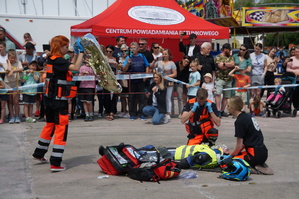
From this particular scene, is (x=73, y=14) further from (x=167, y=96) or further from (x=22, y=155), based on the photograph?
(x=22, y=155)

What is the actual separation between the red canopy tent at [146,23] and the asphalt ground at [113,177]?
183 inches

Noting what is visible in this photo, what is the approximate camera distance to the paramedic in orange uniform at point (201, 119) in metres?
7.32

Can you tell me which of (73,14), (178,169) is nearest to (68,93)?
(178,169)

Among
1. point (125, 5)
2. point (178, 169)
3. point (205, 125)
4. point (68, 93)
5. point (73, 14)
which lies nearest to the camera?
point (178, 169)

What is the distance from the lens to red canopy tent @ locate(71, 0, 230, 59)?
1385 centimetres

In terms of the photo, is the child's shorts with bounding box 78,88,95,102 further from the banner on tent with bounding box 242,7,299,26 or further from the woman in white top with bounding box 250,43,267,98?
the banner on tent with bounding box 242,7,299,26

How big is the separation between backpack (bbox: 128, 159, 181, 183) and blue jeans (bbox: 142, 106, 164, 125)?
196 inches

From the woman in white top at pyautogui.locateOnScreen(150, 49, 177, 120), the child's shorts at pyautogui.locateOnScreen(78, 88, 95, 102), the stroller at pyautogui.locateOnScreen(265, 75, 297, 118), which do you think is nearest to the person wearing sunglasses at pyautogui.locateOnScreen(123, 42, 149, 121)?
the woman in white top at pyautogui.locateOnScreen(150, 49, 177, 120)

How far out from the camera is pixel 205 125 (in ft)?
24.4

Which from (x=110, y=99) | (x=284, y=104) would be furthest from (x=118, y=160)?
(x=284, y=104)

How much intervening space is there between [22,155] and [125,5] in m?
8.70

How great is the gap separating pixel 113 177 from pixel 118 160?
9.8 inches

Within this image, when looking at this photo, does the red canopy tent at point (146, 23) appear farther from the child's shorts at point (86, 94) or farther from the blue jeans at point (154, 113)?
the blue jeans at point (154, 113)

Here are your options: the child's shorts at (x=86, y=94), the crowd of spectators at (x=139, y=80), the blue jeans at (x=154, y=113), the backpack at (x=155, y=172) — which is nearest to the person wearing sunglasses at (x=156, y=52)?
the crowd of spectators at (x=139, y=80)
